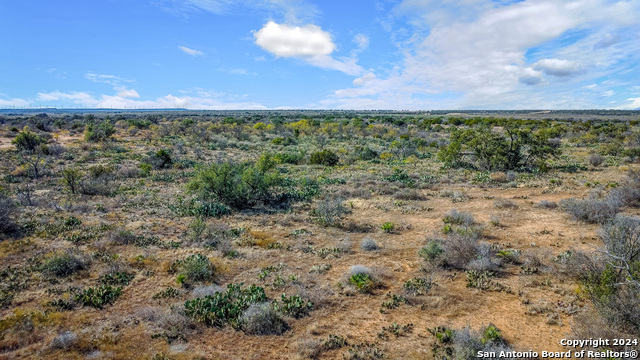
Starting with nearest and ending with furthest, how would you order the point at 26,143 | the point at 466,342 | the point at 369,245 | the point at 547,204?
the point at 466,342 → the point at 369,245 → the point at 547,204 → the point at 26,143

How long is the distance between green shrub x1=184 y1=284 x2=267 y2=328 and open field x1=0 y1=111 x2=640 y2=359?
0.11 feet

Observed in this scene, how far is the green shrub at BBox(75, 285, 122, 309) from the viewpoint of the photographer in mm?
7180

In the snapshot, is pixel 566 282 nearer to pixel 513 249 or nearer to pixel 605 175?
pixel 513 249

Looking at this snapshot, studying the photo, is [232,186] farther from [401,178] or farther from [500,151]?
[500,151]

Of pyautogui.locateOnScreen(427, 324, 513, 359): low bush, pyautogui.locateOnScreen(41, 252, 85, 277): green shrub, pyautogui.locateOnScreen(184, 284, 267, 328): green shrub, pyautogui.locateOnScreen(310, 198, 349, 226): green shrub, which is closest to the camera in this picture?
pyautogui.locateOnScreen(427, 324, 513, 359): low bush

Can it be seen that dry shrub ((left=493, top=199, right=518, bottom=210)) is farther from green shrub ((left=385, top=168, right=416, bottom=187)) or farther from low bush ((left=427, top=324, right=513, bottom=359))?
low bush ((left=427, top=324, right=513, bottom=359))

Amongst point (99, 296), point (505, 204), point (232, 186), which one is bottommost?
point (99, 296)

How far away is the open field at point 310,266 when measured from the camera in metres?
5.98

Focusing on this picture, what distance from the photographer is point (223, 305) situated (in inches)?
276

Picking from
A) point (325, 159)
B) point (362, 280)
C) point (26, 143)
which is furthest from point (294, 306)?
point (26, 143)

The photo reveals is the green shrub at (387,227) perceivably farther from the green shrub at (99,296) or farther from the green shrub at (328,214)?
the green shrub at (99,296)

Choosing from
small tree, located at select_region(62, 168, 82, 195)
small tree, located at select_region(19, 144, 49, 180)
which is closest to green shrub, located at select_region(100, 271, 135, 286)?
small tree, located at select_region(62, 168, 82, 195)

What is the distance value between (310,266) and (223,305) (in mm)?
2777

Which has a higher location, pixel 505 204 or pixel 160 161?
pixel 160 161
